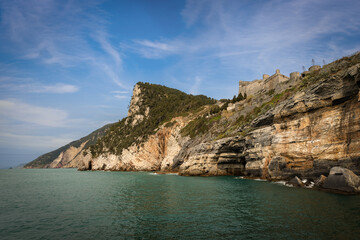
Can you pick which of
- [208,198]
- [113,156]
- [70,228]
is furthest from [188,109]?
[70,228]

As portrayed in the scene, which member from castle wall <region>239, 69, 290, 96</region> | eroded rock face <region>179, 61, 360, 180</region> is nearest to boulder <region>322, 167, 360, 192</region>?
eroded rock face <region>179, 61, 360, 180</region>

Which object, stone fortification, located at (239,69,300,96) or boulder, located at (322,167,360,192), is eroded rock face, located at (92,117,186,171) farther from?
boulder, located at (322,167,360,192)

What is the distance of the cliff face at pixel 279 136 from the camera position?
1063 inches

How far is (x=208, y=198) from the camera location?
2267 centimetres

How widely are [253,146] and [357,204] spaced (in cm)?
2491

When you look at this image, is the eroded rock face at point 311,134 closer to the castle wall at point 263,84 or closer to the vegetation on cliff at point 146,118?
the castle wall at point 263,84

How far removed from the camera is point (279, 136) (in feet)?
118

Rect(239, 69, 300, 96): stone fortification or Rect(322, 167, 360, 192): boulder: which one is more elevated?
Rect(239, 69, 300, 96): stone fortification

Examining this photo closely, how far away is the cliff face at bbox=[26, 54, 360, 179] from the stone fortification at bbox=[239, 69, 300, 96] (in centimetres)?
251

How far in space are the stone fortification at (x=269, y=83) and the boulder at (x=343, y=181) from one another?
35919 mm

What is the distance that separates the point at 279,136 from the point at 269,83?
39.0 m

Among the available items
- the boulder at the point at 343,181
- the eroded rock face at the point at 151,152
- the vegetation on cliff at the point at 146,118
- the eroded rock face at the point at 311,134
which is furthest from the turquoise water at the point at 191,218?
the vegetation on cliff at the point at 146,118

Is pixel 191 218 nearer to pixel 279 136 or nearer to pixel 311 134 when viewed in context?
pixel 311 134

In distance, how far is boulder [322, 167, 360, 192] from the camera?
854 inches
